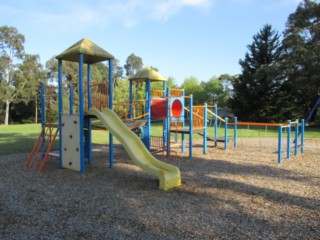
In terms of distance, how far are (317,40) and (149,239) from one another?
90.2 feet

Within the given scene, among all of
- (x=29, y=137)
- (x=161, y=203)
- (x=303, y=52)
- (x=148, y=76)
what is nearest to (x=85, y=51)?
(x=148, y=76)

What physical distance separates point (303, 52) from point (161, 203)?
85.3ft

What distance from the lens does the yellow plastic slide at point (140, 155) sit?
6.05 meters

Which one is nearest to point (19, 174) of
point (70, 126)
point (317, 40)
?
point (70, 126)

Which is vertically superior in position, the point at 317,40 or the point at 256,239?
the point at 317,40

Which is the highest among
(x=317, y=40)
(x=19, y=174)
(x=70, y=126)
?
(x=317, y=40)

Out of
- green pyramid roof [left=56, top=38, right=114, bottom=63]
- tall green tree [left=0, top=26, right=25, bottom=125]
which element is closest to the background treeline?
tall green tree [left=0, top=26, right=25, bottom=125]

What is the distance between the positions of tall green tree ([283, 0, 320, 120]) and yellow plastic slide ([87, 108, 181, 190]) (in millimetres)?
22586

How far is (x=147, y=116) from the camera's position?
1075cm

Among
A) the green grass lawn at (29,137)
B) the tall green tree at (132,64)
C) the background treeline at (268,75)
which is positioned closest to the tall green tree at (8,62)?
the background treeline at (268,75)

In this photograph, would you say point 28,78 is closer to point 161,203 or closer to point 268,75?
point 268,75

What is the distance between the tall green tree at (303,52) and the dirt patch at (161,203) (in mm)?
19998

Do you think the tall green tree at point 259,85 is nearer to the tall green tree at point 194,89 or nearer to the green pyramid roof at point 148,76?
the green pyramid roof at point 148,76

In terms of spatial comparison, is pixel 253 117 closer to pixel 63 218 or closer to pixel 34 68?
pixel 63 218
